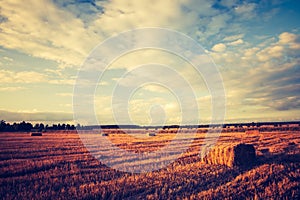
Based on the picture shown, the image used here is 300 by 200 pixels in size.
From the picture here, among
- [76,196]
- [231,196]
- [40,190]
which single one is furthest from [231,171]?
[40,190]

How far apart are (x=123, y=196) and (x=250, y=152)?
29.0 feet

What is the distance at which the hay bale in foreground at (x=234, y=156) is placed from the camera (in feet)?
46.9

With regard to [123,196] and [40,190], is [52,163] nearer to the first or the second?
[40,190]

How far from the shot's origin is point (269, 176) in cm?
1126

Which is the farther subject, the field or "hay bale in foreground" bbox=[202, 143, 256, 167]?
"hay bale in foreground" bbox=[202, 143, 256, 167]

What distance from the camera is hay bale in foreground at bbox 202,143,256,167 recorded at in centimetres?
1428

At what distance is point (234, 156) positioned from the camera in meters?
14.2

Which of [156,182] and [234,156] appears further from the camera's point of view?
[234,156]

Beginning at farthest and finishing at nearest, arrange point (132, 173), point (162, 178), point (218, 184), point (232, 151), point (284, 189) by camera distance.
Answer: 1. point (232, 151)
2. point (132, 173)
3. point (162, 178)
4. point (218, 184)
5. point (284, 189)

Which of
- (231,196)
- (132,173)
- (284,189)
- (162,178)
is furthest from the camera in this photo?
(132,173)

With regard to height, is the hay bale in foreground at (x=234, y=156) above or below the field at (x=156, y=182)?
above

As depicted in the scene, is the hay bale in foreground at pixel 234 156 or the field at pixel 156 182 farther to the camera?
the hay bale in foreground at pixel 234 156

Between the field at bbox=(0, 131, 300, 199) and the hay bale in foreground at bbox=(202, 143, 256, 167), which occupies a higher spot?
the hay bale in foreground at bbox=(202, 143, 256, 167)

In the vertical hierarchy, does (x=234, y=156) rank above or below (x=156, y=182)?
above
